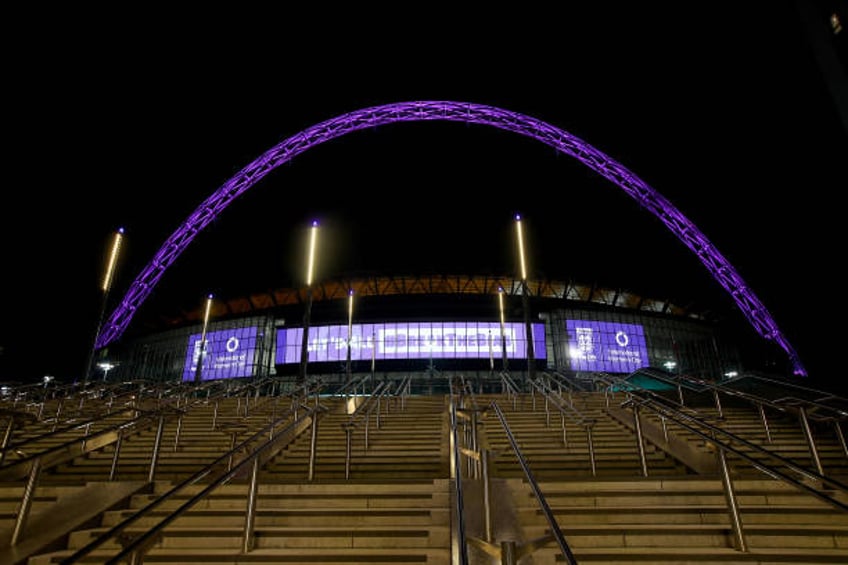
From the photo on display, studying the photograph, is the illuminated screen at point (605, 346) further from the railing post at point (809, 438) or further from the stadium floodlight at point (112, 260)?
the stadium floodlight at point (112, 260)

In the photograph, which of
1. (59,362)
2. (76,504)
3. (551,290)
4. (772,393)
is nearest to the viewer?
(76,504)

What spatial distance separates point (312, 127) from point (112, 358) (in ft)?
133

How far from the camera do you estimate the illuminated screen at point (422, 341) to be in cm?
4025

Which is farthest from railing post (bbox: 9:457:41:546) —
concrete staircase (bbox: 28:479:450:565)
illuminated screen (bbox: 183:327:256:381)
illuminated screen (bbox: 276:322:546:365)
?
illuminated screen (bbox: 183:327:256:381)

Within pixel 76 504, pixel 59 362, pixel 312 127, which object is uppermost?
pixel 312 127

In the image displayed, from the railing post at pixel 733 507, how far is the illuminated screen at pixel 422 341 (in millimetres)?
36128

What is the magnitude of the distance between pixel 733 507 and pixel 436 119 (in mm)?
32215

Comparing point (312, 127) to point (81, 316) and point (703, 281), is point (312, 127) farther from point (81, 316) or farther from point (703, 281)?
point (703, 281)

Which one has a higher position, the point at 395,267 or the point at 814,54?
the point at 395,267

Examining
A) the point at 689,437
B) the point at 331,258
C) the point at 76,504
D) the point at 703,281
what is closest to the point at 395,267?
the point at 331,258

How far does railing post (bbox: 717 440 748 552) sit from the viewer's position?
12.7 feet

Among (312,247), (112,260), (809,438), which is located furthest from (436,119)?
(809,438)

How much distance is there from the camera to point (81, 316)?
30422 millimetres

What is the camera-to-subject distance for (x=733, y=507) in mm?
3975
